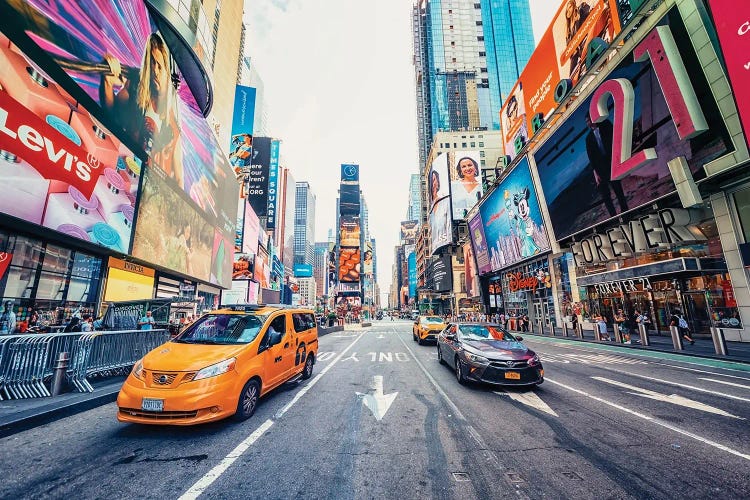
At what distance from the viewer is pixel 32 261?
12.2 metres

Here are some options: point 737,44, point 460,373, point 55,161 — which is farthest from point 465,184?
point 55,161

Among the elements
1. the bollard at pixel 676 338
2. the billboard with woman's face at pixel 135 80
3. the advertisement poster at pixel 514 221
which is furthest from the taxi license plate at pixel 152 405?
the advertisement poster at pixel 514 221

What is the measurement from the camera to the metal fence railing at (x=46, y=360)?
611 cm

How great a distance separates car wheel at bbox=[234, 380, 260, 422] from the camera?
16.2ft

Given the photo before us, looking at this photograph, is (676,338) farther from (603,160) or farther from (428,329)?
(428,329)

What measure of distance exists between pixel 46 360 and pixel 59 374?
1.55ft

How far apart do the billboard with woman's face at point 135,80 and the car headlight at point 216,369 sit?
14.5 m

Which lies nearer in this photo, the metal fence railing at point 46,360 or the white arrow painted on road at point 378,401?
the white arrow painted on road at point 378,401

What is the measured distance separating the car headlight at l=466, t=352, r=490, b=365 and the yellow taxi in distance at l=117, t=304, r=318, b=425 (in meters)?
4.37

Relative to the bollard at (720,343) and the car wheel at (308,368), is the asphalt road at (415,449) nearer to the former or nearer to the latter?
the car wheel at (308,368)

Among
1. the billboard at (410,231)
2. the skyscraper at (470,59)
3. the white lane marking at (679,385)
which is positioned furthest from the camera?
the billboard at (410,231)

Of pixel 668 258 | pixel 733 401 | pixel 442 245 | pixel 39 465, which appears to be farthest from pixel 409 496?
pixel 442 245

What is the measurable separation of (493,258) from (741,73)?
28.5m

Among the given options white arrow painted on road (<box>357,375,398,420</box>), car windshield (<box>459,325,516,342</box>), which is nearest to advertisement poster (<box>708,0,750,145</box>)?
car windshield (<box>459,325,516,342</box>)
